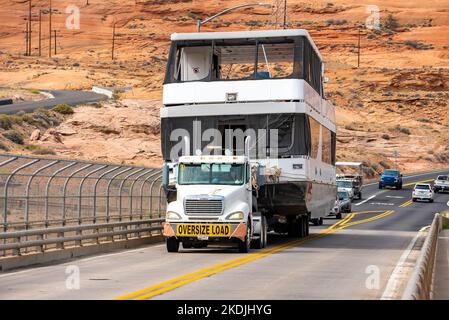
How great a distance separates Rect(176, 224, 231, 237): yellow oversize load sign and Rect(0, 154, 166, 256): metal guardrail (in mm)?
2472

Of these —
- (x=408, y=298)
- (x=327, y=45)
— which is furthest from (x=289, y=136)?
(x=327, y=45)

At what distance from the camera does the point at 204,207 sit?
2728 centimetres

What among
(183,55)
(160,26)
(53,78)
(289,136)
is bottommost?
(289,136)

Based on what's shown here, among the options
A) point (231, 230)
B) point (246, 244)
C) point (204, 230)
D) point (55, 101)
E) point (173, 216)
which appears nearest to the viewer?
point (231, 230)

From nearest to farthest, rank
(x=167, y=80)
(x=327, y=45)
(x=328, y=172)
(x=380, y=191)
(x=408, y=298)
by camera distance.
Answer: (x=408, y=298) < (x=167, y=80) < (x=328, y=172) < (x=380, y=191) < (x=327, y=45)

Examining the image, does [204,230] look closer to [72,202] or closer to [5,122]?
[72,202]

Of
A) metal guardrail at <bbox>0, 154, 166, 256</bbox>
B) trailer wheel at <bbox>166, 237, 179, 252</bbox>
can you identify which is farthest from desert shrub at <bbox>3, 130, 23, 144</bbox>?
trailer wheel at <bbox>166, 237, 179, 252</bbox>

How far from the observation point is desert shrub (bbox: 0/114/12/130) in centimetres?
7031

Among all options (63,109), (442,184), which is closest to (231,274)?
(63,109)

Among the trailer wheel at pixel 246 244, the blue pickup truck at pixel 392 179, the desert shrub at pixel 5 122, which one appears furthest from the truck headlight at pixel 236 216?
the blue pickup truck at pixel 392 179

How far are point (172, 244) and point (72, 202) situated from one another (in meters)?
2.93

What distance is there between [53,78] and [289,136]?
326ft
